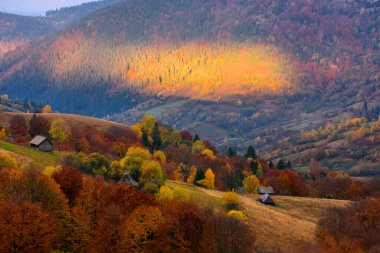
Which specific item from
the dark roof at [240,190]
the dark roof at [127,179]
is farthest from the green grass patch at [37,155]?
the dark roof at [240,190]

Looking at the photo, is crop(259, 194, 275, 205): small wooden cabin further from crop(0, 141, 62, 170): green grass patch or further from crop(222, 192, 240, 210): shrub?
crop(0, 141, 62, 170): green grass patch

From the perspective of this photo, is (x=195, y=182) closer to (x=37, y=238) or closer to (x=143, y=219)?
(x=143, y=219)

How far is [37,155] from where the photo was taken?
123m

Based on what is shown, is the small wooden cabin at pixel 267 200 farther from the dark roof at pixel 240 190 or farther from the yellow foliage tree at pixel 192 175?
the yellow foliage tree at pixel 192 175

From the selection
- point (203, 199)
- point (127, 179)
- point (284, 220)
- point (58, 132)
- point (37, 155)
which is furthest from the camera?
point (58, 132)

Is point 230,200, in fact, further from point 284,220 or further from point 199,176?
point 199,176

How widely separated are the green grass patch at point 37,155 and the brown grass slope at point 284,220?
3771cm

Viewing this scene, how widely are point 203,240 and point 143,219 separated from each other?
10.4 meters

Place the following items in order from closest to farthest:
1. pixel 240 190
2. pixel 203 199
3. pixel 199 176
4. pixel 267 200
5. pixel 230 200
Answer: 1. pixel 203 199
2. pixel 230 200
3. pixel 267 200
4. pixel 199 176
5. pixel 240 190

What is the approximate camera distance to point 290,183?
17512cm

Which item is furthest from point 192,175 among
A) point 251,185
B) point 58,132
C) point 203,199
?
point 58,132

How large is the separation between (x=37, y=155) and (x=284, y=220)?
5728 centimetres

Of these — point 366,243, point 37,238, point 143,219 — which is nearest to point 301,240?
point 366,243

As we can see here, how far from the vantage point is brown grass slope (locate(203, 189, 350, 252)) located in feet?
337
